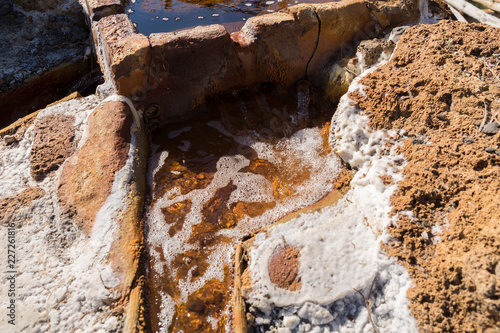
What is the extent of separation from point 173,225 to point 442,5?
3837 mm

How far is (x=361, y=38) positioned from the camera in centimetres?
310

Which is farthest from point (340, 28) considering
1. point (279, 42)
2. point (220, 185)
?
point (220, 185)

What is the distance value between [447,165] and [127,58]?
8.02ft

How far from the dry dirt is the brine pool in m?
0.65

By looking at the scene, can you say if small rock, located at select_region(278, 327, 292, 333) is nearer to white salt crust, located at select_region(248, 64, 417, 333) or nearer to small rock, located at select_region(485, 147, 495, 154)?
white salt crust, located at select_region(248, 64, 417, 333)

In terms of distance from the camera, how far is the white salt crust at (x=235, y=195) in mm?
2053

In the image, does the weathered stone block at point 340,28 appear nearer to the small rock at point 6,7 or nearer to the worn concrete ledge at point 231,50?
the worn concrete ledge at point 231,50

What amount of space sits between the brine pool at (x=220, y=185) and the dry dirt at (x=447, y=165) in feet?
2.13

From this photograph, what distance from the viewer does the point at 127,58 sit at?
8.34ft

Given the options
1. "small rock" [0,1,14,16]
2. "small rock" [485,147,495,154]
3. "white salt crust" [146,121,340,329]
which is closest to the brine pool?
"white salt crust" [146,121,340,329]

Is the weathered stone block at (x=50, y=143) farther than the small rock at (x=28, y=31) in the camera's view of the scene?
No

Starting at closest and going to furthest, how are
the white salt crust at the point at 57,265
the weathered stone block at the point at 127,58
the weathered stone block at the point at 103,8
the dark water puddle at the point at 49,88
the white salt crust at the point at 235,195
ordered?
the white salt crust at the point at 57,265, the white salt crust at the point at 235,195, the weathered stone block at the point at 127,58, the weathered stone block at the point at 103,8, the dark water puddle at the point at 49,88

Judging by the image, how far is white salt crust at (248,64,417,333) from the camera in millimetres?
1626

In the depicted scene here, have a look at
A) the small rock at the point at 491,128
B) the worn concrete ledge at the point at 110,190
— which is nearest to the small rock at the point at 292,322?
the worn concrete ledge at the point at 110,190
